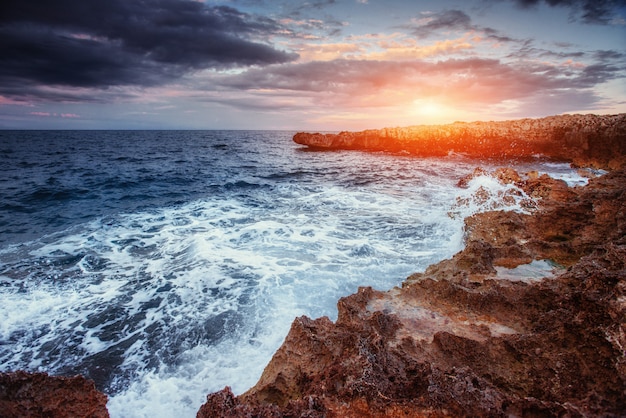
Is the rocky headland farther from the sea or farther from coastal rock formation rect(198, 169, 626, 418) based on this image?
the sea

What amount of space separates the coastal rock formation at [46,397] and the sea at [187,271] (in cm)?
145

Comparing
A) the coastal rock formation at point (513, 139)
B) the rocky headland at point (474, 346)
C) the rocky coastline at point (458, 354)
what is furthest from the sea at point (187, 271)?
the coastal rock formation at point (513, 139)

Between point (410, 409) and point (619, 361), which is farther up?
point (619, 361)

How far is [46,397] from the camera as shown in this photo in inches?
115

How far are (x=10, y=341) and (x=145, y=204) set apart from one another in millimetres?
11440

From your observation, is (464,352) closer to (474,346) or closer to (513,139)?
(474,346)

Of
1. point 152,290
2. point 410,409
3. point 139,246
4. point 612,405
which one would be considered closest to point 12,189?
point 139,246

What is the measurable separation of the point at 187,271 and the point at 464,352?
6.90 meters

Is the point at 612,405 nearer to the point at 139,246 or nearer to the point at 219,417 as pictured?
the point at 219,417

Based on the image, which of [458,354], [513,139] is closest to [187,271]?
[458,354]

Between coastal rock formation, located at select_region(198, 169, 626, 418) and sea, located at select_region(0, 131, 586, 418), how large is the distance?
1838 mm

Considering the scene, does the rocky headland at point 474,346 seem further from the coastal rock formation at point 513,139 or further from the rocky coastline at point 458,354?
the coastal rock formation at point 513,139

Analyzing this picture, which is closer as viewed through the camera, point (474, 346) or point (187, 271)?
point (474, 346)

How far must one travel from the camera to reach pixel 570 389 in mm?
2785
